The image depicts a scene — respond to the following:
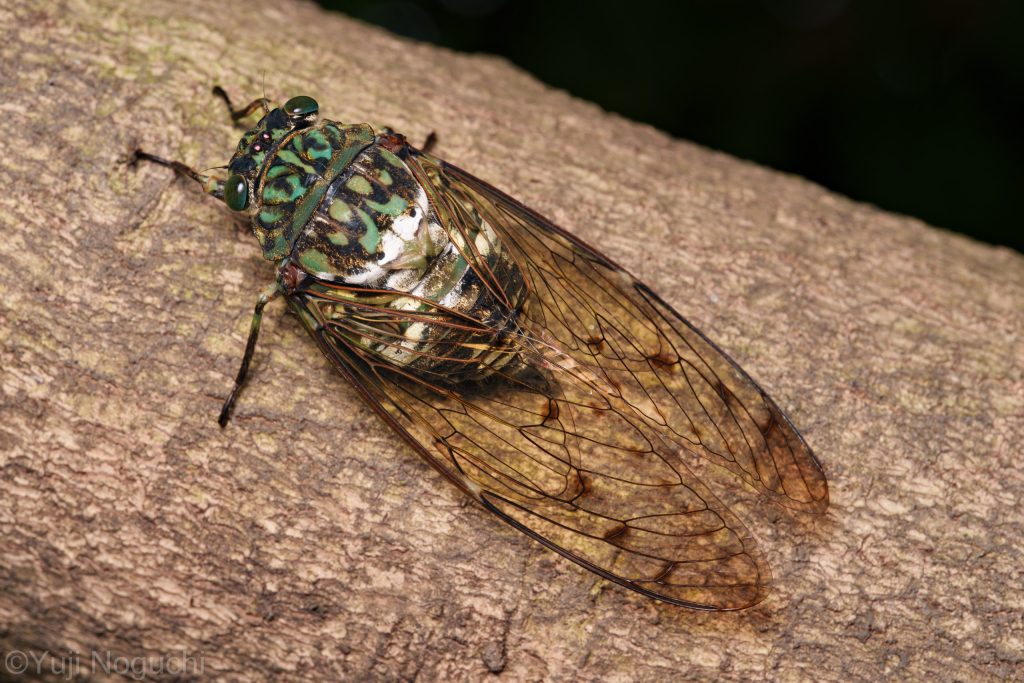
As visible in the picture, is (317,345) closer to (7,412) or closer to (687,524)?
(7,412)

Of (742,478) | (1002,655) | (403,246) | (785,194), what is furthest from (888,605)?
(403,246)

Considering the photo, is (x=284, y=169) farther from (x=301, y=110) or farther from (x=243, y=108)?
(x=243, y=108)

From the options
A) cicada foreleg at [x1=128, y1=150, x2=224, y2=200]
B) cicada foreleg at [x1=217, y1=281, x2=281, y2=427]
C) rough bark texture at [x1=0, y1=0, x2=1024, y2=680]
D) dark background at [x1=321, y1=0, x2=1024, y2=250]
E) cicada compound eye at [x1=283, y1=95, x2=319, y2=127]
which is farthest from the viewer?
dark background at [x1=321, y1=0, x2=1024, y2=250]

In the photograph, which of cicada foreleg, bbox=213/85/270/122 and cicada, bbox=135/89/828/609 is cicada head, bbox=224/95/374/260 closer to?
cicada, bbox=135/89/828/609

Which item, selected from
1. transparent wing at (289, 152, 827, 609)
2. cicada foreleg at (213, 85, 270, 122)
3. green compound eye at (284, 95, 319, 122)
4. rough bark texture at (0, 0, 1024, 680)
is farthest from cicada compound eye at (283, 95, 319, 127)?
transparent wing at (289, 152, 827, 609)

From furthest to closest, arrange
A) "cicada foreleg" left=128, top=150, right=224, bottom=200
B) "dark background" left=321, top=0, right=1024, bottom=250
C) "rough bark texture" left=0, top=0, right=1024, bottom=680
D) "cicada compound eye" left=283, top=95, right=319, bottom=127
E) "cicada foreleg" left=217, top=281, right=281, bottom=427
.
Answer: "dark background" left=321, top=0, right=1024, bottom=250 < "cicada compound eye" left=283, top=95, right=319, bottom=127 < "cicada foreleg" left=128, top=150, right=224, bottom=200 < "cicada foreleg" left=217, top=281, right=281, bottom=427 < "rough bark texture" left=0, top=0, right=1024, bottom=680

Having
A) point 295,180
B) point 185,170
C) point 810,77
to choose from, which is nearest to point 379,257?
point 295,180
